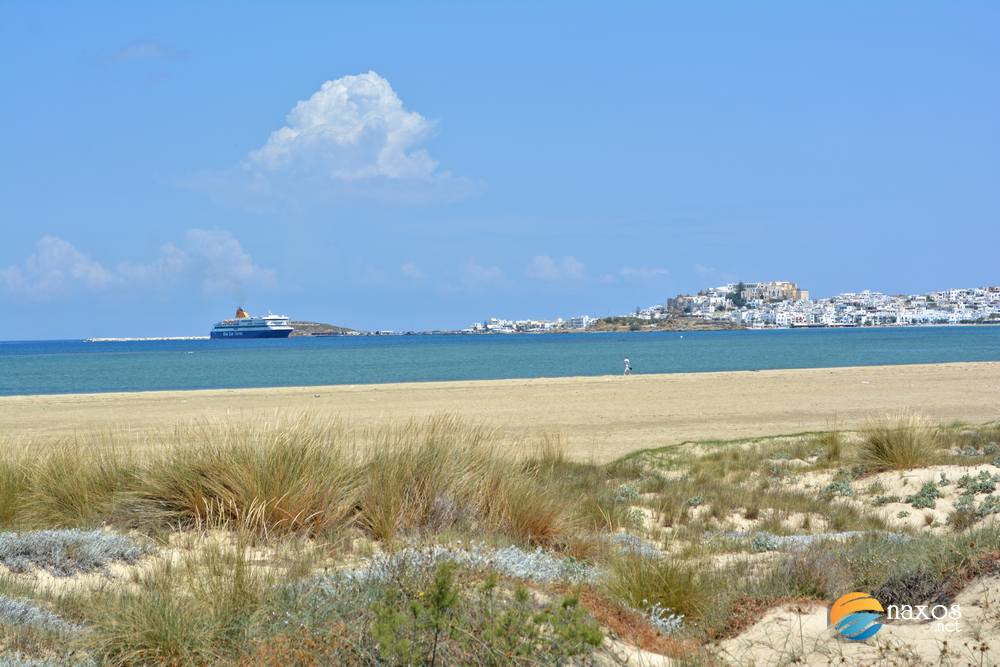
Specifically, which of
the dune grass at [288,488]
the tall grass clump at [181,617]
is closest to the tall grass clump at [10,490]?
the dune grass at [288,488]

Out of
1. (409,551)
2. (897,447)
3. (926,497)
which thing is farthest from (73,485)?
(897,447)

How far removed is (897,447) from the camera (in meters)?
11.6

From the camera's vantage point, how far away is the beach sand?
64.3ft

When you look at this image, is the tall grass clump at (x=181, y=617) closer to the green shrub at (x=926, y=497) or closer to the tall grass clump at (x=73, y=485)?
the tall grass clump at (x=73, y=485)

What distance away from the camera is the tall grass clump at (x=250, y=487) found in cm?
670

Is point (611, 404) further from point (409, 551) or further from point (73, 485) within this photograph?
point (409, 551)

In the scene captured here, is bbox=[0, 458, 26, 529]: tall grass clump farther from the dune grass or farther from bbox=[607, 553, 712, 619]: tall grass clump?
bbox=[607, 553, 712, 619]: tall grass clump

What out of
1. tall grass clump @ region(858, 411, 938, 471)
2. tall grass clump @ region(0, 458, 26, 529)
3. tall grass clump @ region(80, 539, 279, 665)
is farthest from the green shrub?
tall grass clump @ region(0, 458, 26, 529)

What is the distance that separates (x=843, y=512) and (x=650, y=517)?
1934mm

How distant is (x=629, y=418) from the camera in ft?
72.9

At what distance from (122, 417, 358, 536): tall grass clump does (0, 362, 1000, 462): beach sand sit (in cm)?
751

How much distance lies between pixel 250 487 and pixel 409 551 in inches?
76.5

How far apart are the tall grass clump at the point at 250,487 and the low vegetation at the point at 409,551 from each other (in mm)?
17

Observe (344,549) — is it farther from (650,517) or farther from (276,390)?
(276,390)
